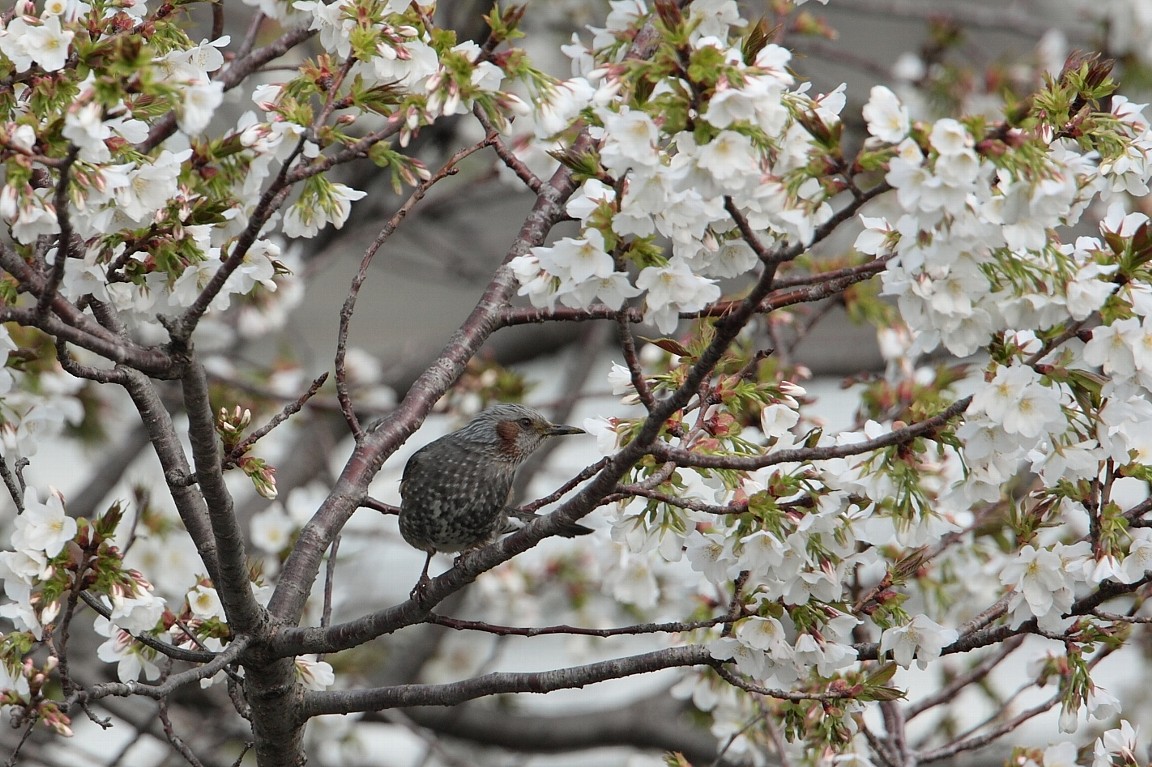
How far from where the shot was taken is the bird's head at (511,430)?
3.36 metres

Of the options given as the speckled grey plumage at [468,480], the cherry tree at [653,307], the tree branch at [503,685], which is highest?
the speckled grey plumage at [468,480]

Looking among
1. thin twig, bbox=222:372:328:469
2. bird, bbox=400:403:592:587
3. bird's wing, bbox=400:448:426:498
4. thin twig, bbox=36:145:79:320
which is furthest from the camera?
bird's wing, bbox=400:448:426:498

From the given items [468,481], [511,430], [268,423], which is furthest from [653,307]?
[511,430]

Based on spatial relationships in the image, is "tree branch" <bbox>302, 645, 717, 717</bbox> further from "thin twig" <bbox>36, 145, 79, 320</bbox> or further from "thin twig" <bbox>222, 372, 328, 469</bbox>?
"thin twig" <bbox>36, 145, 79, 320</bbox>

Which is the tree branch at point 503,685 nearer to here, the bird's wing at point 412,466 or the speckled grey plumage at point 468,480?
the speckled grey plumage at point 468,480

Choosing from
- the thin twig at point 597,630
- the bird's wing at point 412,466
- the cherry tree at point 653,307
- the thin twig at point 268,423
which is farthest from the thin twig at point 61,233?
the bird's wing at point 412,466

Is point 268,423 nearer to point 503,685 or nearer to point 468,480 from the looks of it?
point 503,685

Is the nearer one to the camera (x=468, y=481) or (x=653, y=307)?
(x=653, y=307)

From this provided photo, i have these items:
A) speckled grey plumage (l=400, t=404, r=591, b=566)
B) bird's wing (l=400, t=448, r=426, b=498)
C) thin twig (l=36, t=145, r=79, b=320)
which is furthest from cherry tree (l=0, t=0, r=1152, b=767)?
bird's wing (l=400, t=448, r=426, b=498)

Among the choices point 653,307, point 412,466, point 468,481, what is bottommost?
point 653,307

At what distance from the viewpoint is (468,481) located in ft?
10.5

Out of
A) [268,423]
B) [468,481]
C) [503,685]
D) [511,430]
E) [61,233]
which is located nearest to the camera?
[61,233]

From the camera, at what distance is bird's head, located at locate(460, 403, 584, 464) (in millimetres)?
3355

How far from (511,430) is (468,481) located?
0.24 m
